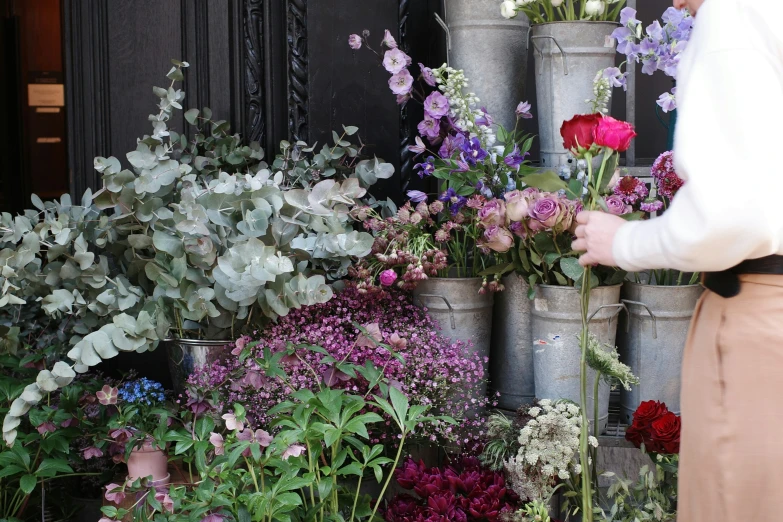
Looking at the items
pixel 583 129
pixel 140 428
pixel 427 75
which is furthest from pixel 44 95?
pixel 583 129

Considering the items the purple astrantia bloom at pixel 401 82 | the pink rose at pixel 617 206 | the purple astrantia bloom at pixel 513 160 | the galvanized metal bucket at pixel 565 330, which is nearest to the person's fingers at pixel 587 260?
the pink rose at pixel 617 206

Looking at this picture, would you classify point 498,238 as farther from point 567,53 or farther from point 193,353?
point 193,353

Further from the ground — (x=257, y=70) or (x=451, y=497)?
(x=257, y=70)

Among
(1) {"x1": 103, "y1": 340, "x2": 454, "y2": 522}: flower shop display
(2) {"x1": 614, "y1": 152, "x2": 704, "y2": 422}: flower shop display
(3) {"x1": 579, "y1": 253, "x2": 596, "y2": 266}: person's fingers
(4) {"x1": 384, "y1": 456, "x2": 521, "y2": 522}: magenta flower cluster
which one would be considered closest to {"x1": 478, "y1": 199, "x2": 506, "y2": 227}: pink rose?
(2) {"x1": 614, "y1": 152, "x2": 704, "y2": 422}: flower shop display

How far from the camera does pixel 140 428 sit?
7.32ft

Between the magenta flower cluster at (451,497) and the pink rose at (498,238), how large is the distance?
1.88ft

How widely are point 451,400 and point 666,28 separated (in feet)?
4.04

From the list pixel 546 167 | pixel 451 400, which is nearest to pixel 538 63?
pixel 546 167

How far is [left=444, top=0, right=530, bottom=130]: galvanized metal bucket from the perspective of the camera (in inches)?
108

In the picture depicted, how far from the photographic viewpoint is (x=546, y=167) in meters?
2.79

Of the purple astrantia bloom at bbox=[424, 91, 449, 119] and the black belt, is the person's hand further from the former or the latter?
the purple astrantia bloom at bbox=[424, 91, 449, 119]

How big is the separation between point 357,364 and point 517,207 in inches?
22.0

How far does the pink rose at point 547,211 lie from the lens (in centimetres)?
217

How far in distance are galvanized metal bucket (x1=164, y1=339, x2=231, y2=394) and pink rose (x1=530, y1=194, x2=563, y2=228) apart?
0.87 metres
